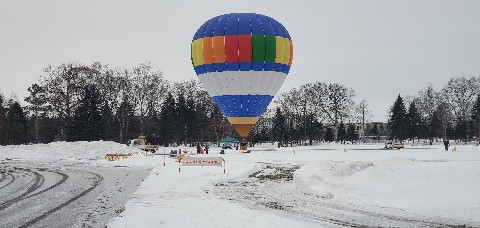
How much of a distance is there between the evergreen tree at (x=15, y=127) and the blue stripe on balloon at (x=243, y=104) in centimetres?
5197

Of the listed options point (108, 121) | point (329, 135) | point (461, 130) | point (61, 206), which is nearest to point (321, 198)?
point (61, 206)

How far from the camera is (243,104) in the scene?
33031mm

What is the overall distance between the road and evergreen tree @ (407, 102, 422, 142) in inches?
2974

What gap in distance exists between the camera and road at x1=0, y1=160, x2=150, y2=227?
36.7ft

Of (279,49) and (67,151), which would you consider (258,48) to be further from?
(67,151)

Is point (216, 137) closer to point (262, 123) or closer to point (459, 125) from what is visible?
point (262, 123)

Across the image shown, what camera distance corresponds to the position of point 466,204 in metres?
12.8

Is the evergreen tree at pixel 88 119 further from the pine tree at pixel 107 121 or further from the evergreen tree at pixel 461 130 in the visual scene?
the evergreen tree at pixel 461 130

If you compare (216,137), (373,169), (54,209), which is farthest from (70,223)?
(216,137)

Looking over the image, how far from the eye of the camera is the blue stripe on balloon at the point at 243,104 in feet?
108

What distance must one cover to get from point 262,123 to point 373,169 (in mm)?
81627

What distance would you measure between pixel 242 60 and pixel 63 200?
62.4ft

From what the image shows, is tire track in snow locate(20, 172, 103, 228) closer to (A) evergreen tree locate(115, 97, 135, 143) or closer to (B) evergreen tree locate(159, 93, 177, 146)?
(A) evergreen tree locate(115, 97, 135, 143)

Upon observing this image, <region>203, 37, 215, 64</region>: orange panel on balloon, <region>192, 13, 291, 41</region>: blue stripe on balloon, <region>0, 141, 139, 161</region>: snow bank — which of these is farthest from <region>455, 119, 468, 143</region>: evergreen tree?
<region>203, 37, 215, 64</region>: orange panel on balloon
